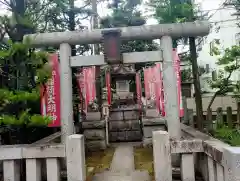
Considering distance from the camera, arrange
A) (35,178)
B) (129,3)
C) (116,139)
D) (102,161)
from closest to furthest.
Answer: (35,178)
(102,161)
(116,139)
(129,3)

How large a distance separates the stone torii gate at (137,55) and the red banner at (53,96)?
9.0 inches

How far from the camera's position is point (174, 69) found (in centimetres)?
697

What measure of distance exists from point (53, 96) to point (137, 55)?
241 centimetres

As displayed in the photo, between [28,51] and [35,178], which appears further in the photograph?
[28,51]

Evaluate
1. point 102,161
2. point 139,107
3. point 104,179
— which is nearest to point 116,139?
point 139,107

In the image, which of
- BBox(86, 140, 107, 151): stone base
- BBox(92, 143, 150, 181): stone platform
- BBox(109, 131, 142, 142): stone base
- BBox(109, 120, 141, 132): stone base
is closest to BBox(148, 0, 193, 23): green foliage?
BBox(92, 143, 150, 181): stone platform

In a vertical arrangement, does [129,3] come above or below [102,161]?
above

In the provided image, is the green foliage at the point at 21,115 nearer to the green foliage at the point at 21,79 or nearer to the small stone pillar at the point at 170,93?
the green foliage at the point at 21,79

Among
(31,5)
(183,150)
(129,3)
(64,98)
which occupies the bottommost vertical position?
(183,150)

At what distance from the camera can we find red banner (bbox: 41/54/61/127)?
7.05m

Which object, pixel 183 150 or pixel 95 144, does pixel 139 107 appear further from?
pixel 183 150

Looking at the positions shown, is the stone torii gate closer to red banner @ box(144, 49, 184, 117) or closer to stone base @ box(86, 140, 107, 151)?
red banner @ box(144, 49, 184, 117)

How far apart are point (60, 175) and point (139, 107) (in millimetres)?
7889

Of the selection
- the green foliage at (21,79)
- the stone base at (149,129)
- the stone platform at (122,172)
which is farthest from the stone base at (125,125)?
the green foliage at (21,79)
